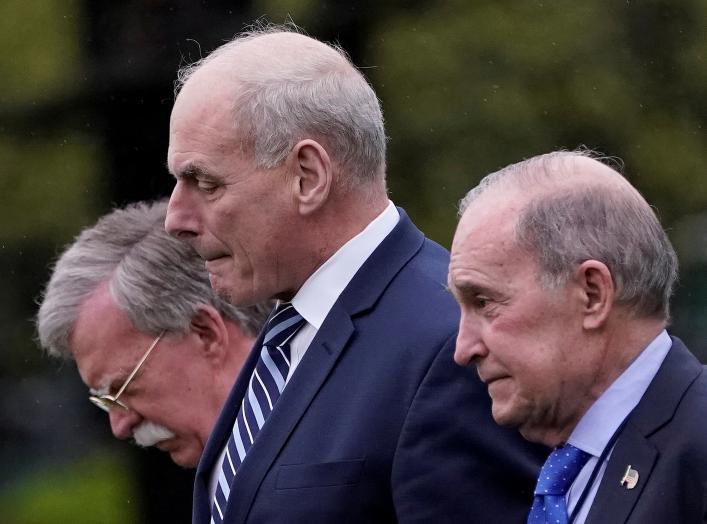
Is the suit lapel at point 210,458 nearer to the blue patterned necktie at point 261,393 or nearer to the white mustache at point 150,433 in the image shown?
the blue patterned necktie at point 261,393

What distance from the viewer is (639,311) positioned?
3.07 meters

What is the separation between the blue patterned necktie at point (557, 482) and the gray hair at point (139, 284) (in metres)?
1.58

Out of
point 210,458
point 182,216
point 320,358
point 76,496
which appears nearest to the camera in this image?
point 320,358

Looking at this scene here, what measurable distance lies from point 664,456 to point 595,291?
1.16 feet

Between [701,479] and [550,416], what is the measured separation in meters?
0.37

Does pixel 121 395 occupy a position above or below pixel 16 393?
above

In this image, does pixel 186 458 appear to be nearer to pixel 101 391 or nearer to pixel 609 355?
pixel 101 391

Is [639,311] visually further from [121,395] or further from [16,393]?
[16,393]

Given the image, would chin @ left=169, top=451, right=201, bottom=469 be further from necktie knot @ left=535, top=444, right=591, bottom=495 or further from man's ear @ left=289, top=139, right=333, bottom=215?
necktie knot @ left=535, top=444, right=591, bottom=495

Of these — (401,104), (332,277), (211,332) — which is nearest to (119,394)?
(211,332)

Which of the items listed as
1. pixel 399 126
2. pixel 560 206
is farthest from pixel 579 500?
pixel 399 126

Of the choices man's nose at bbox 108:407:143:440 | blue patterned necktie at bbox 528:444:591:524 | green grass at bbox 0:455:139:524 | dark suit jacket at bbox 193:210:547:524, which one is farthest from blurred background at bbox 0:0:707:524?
blue patterned necktie at bbox 528:444:591:524

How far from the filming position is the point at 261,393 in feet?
12.6

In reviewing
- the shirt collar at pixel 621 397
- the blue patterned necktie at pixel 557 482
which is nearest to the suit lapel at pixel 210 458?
the blue patterned necktie at pixel 557 482
